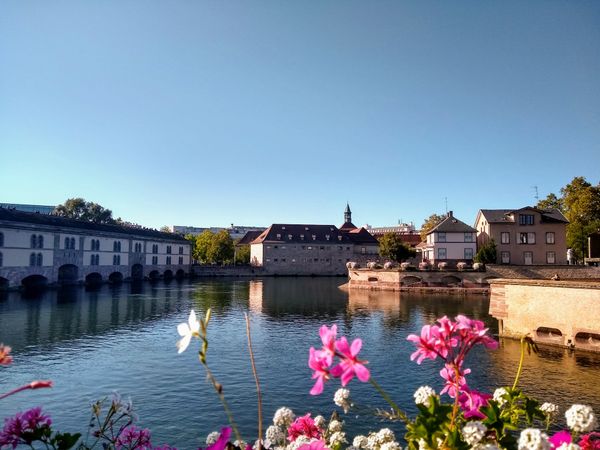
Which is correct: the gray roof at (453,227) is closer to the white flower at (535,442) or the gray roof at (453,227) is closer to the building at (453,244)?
the building at (453,244)

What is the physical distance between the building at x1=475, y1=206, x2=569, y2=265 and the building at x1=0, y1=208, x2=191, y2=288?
56.9 m

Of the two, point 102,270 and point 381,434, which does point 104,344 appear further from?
point 102,270

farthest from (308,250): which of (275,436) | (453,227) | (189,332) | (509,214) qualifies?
(189,332)

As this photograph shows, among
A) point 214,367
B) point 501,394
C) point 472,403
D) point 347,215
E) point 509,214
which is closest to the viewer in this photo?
point 472,403

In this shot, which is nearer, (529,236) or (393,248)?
(529,236)

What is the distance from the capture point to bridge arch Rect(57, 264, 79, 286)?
190 feet

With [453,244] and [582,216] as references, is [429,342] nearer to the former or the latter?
[453,244]

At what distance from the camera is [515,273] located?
53.8 meters

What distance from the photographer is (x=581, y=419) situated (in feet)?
8.49

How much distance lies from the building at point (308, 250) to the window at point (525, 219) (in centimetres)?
4388

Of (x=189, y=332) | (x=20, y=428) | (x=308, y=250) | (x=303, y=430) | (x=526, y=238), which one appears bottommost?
(x=303, y=430)

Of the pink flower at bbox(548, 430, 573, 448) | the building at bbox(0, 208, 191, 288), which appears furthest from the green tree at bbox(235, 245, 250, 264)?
the pink flower at bbox(548, 430, 573, 448)

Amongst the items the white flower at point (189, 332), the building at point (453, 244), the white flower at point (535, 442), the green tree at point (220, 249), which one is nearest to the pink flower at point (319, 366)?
the white flower at point (189, 332)

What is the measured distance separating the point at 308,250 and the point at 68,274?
170 ft
